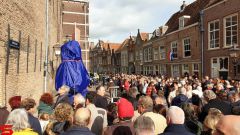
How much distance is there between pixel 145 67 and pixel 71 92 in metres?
31.9

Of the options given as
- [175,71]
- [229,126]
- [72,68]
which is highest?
[72,68]

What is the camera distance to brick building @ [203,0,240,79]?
60.9 ft

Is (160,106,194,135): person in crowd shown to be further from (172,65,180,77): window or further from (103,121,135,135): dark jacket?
(172,65,180,77): window

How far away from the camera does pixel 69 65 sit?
816 centimetres

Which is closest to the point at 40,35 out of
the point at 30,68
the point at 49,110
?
the point at 30,68

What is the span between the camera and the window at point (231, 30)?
18897mm

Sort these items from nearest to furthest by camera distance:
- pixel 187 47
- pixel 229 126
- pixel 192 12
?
pixel 229 126, pixel 187 47, pixel 192 12

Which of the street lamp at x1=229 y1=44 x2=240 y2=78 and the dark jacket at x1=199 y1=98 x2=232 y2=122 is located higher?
the street lamp at x1=229 y1=44 x2=240 y2=78

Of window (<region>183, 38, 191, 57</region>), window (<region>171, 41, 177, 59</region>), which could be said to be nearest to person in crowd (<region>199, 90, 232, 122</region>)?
window (<region>183, 38, 191, 57</region>)

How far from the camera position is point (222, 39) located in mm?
20344

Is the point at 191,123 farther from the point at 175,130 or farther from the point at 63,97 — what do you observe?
the point at 63,97

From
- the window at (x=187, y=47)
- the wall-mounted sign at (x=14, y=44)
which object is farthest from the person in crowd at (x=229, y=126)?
the window at (x=187, y=47)

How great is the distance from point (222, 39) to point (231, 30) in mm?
1099

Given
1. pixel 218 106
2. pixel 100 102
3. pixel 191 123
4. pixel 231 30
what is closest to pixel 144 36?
pixel 231 30
